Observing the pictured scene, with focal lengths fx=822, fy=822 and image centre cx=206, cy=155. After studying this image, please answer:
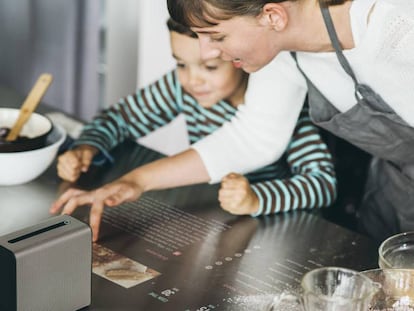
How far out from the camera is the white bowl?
154 cm

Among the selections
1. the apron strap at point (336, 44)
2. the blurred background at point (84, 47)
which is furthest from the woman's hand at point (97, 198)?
the blurred background at point (84, 47)

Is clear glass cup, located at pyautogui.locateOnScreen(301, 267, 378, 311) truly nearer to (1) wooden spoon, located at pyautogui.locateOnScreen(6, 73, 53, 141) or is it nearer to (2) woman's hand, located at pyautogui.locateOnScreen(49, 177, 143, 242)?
(2) woman's hand, located at pyautogui.locateOnScreen(49, 177, 143, 242)

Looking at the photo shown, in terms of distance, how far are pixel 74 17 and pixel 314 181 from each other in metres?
1.58

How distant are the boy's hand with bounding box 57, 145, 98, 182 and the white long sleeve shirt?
226 mm

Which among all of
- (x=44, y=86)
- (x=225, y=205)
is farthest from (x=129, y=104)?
(x=225, y=205)

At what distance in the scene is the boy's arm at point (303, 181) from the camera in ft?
5.14

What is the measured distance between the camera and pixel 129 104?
6.21 feet

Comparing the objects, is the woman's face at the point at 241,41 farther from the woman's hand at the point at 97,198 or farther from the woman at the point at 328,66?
the woman's hand at the point at 97,198

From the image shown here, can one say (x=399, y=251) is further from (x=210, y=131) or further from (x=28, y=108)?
(x=28, y=108)

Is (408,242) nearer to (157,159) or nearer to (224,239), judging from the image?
(224,239)

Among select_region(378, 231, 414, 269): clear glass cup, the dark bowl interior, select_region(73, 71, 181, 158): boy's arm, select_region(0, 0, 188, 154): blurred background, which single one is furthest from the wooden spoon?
select_region(0, 0, 188, 154): blurred background

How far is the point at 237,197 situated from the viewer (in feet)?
5.01

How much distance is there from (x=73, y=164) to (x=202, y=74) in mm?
352

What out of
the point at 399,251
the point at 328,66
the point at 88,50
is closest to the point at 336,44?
the point at 328,66
